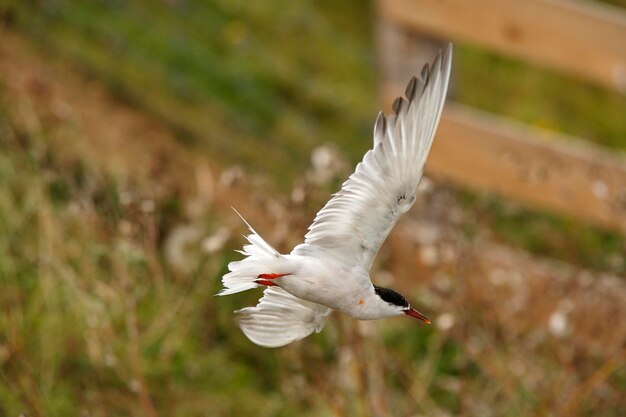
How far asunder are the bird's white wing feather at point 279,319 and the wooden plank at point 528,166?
7.12 feet

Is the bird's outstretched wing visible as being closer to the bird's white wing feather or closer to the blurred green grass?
the bird's white wing feather

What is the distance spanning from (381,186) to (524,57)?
2737 mm

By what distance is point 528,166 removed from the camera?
5238 millimetres

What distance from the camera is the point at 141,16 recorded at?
6352 mm

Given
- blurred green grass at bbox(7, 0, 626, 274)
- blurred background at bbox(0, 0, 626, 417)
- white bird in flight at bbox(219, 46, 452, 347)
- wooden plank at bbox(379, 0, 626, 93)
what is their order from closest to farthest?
white bird in flight at bbox(219, 46, 452, 347), blurred background at bbox(0, 0, 626, 417), wooden plank at bbox(379, 0, 626, 93), blurred green grass at bbox(7, 0, 626, 274)

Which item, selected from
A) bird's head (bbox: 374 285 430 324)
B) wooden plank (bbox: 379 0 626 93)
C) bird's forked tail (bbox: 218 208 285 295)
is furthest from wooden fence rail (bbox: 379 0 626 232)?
bird's forked tail (bbox: 218 208 285 295)

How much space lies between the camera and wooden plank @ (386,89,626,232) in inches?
199

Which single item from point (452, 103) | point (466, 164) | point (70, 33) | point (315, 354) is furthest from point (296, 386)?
point (70, 33)

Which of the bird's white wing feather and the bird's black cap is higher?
the bird's black cap

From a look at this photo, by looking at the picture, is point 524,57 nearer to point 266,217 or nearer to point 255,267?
point 266,217

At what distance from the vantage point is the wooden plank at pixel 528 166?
504 centimetres

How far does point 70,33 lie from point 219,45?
39.4 inches

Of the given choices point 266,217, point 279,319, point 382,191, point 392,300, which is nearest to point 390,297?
point 392,300

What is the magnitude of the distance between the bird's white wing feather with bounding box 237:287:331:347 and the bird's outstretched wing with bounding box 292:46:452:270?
253mm
